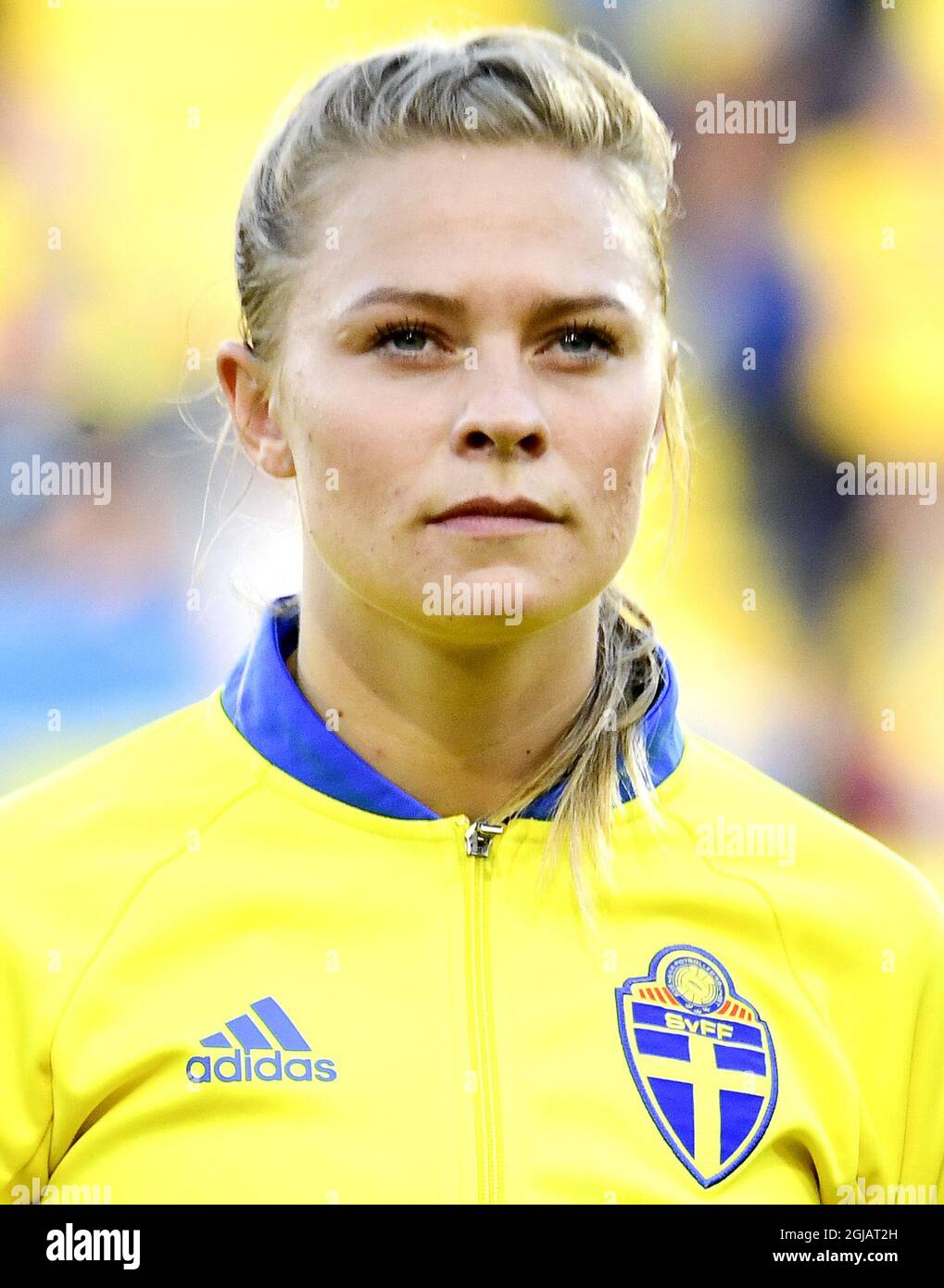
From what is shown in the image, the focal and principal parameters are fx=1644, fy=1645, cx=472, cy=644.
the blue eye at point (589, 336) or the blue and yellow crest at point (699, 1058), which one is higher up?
the blue eye at point (589, 336)

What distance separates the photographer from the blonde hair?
1322 mm

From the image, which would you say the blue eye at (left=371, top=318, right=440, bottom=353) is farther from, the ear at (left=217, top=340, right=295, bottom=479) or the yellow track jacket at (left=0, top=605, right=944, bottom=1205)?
the yellow track jacket at (left=0, top=605, right=944, bottom=1205)

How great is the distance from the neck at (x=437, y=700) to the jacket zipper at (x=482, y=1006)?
2.2 inches

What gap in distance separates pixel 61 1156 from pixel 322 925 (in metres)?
0.26

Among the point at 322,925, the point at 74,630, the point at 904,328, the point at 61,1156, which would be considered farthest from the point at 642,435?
the point at 904,328

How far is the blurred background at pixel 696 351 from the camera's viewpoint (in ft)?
10.8

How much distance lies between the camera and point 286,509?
5.61 ft

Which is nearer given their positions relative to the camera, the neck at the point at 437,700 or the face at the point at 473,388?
the face at the point at 473,388

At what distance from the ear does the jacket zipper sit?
357 mm

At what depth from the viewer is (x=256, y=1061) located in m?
1.24

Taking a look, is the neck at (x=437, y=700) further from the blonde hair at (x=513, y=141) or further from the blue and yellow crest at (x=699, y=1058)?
the blue and yellow crest at (x=699, y=1058)

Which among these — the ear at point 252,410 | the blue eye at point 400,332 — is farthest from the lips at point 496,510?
the ear at point 252,410

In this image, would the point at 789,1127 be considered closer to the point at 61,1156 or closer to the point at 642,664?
the point at 642,664

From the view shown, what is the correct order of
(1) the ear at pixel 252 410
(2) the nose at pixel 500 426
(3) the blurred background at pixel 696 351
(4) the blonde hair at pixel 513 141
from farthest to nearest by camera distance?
(3) the blurred background at pixel 696 351 < (1) the ear at pixel 252 410 < (4) the blonde hair at pixel 513 141 < (2) the nose at pixel 500 426
